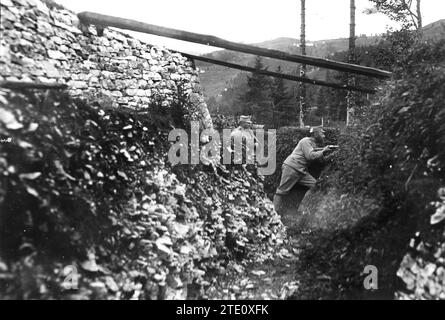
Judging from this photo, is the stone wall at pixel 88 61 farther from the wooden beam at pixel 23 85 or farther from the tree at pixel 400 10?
the tree at pixel 400 10

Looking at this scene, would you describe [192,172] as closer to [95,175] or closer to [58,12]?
[95,175]

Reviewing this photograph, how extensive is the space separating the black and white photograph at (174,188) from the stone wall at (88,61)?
1.0 inches

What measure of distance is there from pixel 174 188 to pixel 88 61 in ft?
8.70

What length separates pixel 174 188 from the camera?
5730mm

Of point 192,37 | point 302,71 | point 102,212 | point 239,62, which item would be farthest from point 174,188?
point 239,62

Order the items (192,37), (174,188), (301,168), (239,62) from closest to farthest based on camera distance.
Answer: (174,188) → (192,37) → (301,168) → (239,62)

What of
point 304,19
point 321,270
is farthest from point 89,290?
point 304,19

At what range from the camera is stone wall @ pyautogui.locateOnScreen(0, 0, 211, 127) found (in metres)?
4.98

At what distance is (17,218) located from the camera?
356 centimetres

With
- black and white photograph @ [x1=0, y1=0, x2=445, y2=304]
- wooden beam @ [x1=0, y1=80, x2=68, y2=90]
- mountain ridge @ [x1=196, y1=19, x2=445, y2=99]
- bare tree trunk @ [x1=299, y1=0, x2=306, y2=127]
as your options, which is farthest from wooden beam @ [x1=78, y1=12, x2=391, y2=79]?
mountain ridge @ [x1=196, y1=19, x2=445, y2=99]

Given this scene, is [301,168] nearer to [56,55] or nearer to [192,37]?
[192,37]

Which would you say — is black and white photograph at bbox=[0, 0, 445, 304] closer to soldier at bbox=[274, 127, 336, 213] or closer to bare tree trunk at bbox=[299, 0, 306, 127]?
soldier at bbox=[274, 127, 336, 213]

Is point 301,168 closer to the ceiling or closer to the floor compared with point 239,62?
closer to the floor

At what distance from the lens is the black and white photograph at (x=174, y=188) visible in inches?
150
